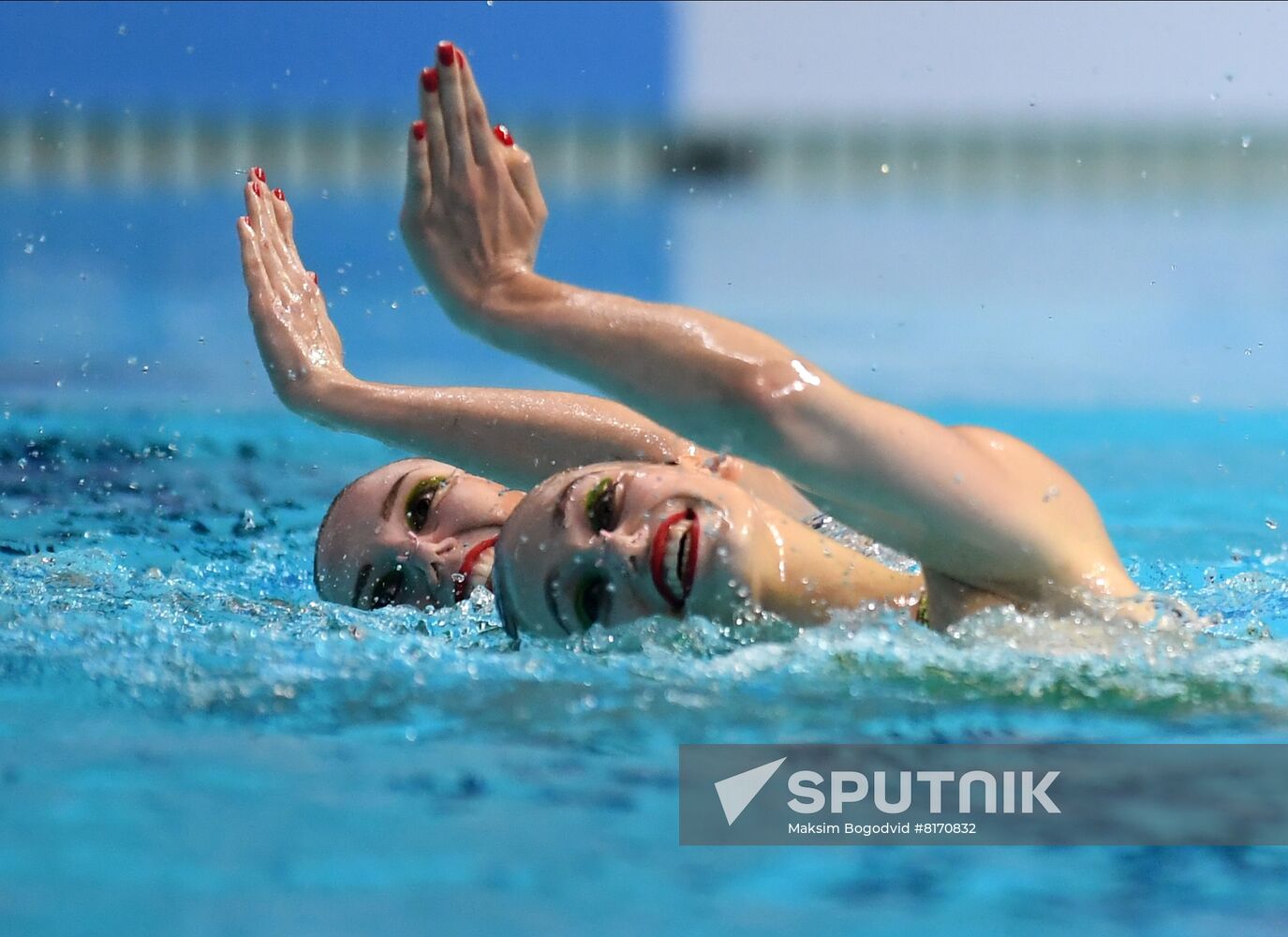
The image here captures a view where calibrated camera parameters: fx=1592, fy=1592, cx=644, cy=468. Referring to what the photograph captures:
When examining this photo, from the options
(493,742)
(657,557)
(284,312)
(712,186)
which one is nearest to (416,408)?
(284,312)

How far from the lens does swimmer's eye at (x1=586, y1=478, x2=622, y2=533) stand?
6.69 ft

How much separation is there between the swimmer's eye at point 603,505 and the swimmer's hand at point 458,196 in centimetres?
32

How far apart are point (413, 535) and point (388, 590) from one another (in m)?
0.11

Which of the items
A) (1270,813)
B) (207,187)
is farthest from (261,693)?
(207,187)

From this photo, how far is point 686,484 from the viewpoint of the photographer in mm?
2021

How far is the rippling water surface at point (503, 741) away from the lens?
1478 millimetres

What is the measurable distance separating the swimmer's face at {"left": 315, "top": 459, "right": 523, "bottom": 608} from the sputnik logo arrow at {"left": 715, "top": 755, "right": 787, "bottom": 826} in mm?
814

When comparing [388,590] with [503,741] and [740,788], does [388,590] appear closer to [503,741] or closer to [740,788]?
[503,741]

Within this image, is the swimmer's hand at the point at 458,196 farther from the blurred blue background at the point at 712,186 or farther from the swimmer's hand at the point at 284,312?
the blurred blue background at the point at 712,186

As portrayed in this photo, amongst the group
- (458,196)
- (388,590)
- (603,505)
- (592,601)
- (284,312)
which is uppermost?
(458,196)

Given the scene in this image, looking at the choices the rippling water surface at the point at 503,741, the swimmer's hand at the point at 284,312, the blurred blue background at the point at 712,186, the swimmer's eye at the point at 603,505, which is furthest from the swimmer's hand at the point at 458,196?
the blurred blue background at the point at 712,186

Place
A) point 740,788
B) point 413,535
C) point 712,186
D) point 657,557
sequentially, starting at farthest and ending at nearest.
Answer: point 712,186
point 413,535
point 657,557
point 740,788

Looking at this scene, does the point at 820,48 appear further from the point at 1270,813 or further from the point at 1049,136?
the point at 1270,813

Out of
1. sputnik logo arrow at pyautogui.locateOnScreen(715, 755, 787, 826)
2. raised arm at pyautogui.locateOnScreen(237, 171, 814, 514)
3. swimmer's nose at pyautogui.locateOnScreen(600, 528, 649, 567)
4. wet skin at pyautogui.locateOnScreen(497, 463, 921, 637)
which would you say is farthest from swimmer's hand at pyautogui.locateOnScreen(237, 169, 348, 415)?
sputnik logo arrow at pyautogui.locateOnScreen(715, 755, 787, 826)
